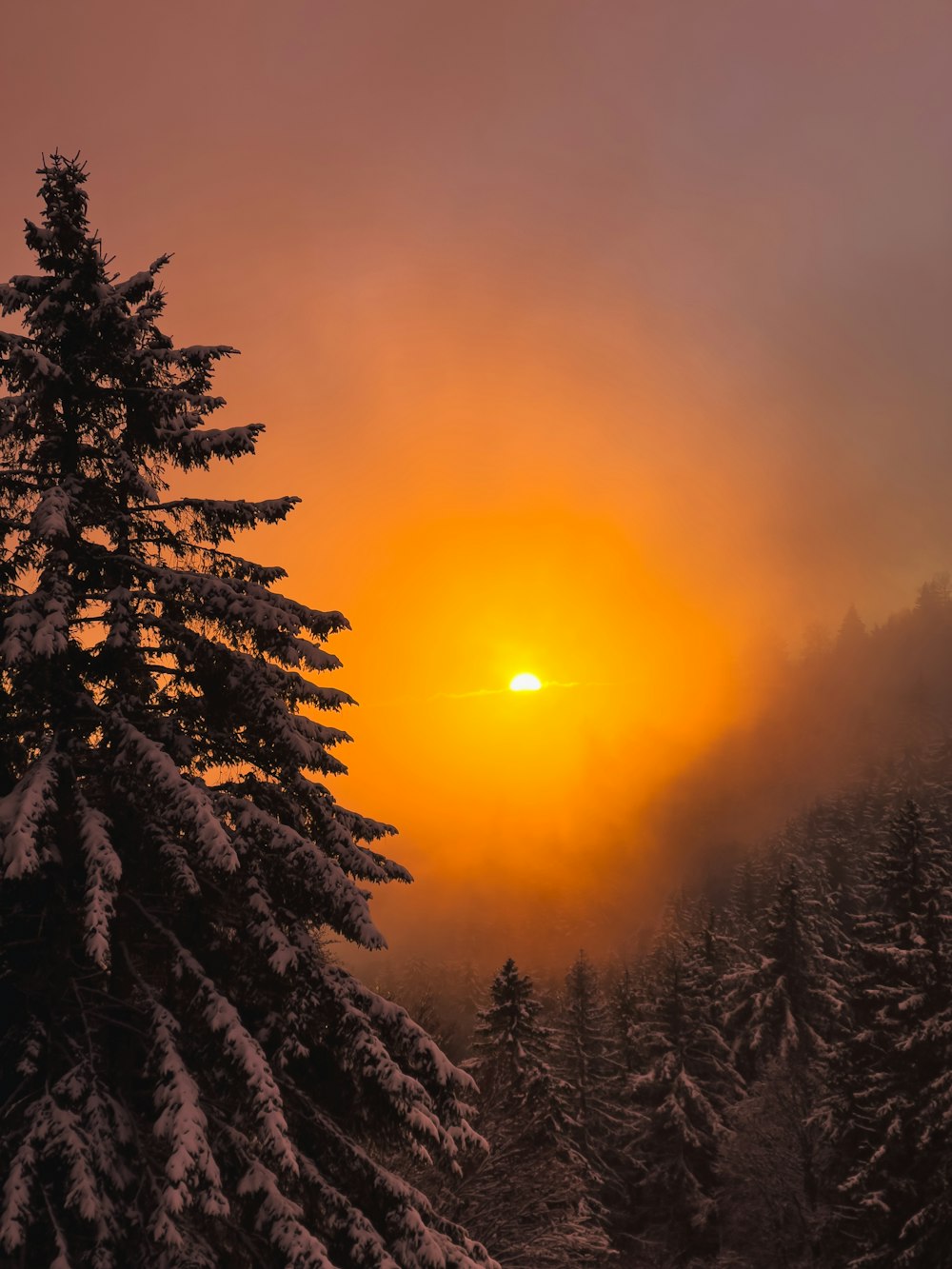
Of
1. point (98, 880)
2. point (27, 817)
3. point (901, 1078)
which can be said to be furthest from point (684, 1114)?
point (27, 817)

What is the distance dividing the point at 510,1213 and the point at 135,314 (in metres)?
18.9

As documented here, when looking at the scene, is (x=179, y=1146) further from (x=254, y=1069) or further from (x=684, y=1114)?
(x=684, y=1114)

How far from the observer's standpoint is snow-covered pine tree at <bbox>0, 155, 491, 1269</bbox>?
6.33 meters

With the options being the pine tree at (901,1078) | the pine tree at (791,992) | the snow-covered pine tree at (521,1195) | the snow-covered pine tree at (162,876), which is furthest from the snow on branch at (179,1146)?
the pine tree at (791,992)

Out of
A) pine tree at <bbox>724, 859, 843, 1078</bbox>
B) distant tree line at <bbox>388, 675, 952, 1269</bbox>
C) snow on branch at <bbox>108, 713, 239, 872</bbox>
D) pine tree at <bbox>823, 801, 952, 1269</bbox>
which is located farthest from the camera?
pine tree at <bbox>724, 859, 843, 1078</bbox>

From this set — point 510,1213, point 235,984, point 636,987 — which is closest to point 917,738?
point 636,987

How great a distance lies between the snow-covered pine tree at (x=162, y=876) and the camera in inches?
249

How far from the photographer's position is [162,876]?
769cm

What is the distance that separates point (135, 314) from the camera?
904cm

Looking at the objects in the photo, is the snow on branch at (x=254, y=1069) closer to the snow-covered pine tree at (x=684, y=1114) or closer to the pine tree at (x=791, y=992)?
the pine tree at (x=791, y=992)

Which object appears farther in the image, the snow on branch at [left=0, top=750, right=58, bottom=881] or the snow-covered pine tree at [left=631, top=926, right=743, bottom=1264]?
the snow-covered pine tree at [left=631, top=926, right=743, bottom=1264]

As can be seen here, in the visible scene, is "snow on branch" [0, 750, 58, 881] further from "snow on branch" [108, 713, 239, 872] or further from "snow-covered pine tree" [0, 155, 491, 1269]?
"snow on branch" [108, 713, 239, 872]

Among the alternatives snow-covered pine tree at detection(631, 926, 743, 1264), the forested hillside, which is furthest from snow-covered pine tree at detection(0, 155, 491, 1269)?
snow-covered pine tree at detection(631, 926, 743, 1264)

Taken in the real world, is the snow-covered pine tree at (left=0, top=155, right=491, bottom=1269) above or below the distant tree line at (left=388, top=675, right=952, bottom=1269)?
above
